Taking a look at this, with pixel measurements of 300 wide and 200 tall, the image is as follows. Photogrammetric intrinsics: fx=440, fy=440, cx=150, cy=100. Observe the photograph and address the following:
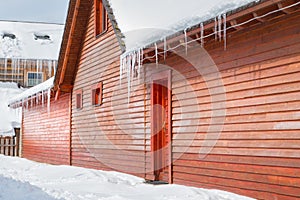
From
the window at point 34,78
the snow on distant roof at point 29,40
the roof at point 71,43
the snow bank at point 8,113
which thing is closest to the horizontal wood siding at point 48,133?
the roof at point 71,43

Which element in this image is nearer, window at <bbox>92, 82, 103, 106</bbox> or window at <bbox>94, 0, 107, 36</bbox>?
window at <bbox>92, 82, 103, 106</bbox>

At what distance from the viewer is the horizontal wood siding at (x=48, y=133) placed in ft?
51.4

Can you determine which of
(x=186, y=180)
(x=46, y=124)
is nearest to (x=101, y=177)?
(x=186, y=180)

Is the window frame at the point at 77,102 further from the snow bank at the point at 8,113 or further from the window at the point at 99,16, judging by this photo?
the snow bank at the point at 8,113

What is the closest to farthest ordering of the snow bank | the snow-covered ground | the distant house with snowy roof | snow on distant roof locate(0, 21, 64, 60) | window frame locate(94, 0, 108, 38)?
the snow-covered ground < window frame locate(94, 0, 108, 38) < the snow bank < the distant house with snowy roof < snow on distant roof locate(0, 21, 64, 60)

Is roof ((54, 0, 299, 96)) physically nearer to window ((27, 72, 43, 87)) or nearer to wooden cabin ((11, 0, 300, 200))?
wooden cabin ((11, 0, 300, 200))

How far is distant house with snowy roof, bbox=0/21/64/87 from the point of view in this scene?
33.2 metres

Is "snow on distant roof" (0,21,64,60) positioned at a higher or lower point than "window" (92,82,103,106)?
higher

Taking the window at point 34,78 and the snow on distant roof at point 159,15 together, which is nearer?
the snow on distant roof at point 159,15

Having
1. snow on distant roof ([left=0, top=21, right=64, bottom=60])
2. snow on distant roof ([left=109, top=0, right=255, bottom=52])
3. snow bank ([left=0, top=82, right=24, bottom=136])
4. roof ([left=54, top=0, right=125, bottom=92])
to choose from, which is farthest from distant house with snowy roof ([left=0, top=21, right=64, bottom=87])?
snow on distant roof ([left=109, top=0, right=255, bottom=52])

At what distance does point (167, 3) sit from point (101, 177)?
4.30m

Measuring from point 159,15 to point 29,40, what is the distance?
2832cm

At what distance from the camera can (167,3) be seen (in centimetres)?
852

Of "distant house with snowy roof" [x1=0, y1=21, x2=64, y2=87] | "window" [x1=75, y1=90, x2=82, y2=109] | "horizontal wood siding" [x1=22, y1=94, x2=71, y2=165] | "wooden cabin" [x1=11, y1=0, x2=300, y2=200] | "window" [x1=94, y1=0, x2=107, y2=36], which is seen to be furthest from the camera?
"distant house with snowy roof" [x1=0, y1=21, x2=64, y2=87]
